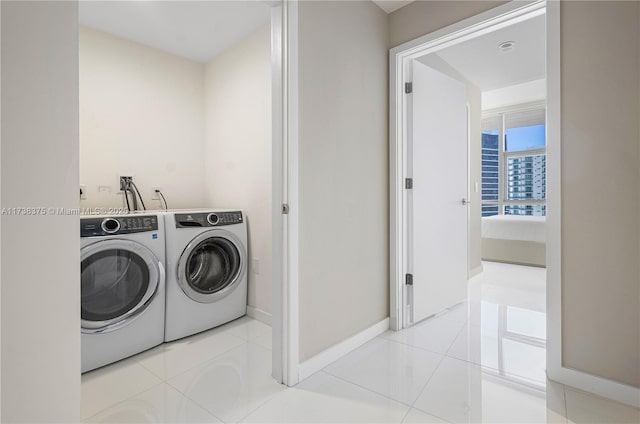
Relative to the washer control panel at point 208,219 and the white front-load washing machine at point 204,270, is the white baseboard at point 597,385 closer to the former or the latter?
the white front-load washing machine at point 204,270

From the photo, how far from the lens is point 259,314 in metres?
2.52

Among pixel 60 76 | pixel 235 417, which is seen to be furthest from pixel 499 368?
pixel 60 76

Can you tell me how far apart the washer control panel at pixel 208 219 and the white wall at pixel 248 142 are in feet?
0.44

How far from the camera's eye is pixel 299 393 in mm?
1544

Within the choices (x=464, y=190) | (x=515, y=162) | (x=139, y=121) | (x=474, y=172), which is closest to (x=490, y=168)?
(x=515, y=162)

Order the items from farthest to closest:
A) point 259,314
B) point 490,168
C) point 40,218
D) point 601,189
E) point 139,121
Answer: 1. point 490,168
2. point 139,121
3. point 259,314
4. point 601,189
5. point 40,218

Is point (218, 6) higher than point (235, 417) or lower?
higher

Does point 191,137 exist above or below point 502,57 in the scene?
below

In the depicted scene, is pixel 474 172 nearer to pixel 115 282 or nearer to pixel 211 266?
pixel 211 266

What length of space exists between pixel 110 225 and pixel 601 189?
101 inches

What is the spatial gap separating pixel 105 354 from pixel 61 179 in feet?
4.66

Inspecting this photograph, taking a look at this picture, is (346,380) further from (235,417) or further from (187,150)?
(187,150)

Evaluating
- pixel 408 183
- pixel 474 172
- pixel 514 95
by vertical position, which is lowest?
pixel 408 183

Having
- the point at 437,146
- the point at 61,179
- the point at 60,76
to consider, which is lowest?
the point at 61,179
